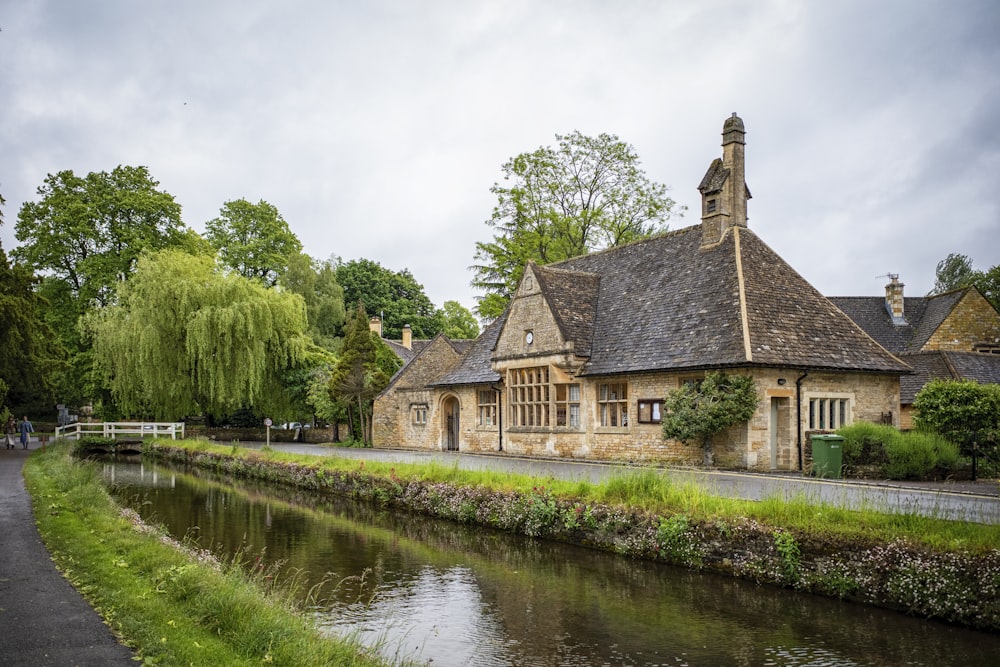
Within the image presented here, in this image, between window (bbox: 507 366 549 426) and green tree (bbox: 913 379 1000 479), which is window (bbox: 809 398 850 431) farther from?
window (bbox: 507 366 549 426)

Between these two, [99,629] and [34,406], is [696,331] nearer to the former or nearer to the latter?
[99,629]

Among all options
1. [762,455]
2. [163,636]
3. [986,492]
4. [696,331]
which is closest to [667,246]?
[696,331]

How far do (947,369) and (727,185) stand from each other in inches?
496

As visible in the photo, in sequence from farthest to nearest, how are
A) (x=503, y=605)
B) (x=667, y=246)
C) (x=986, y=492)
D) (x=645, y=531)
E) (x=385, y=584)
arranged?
(x=667, y=246) → (x=986, y=492) → (x=645, y=531) → (x=385, y=584) → (x=503, y=605)

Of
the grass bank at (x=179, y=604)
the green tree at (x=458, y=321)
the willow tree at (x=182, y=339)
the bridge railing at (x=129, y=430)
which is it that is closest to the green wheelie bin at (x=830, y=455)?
the grass bank at (x=179, y=604)

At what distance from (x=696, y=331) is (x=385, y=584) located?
13.7m

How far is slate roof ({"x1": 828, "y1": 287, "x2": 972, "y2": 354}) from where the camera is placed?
38.8 m

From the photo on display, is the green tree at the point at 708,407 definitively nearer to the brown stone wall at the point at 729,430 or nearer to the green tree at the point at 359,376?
the brown stone wall at the point at 729,430

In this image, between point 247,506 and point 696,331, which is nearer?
point 247,506

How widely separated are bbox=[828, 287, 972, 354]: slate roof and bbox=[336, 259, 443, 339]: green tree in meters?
38.6

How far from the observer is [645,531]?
13391 mm

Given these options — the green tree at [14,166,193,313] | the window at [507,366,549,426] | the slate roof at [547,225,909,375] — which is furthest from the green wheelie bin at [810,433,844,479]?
the green tree at [14,166,193,313]

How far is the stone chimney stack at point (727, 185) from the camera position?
25703 mm

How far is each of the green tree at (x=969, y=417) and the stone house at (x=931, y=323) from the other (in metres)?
13.0
